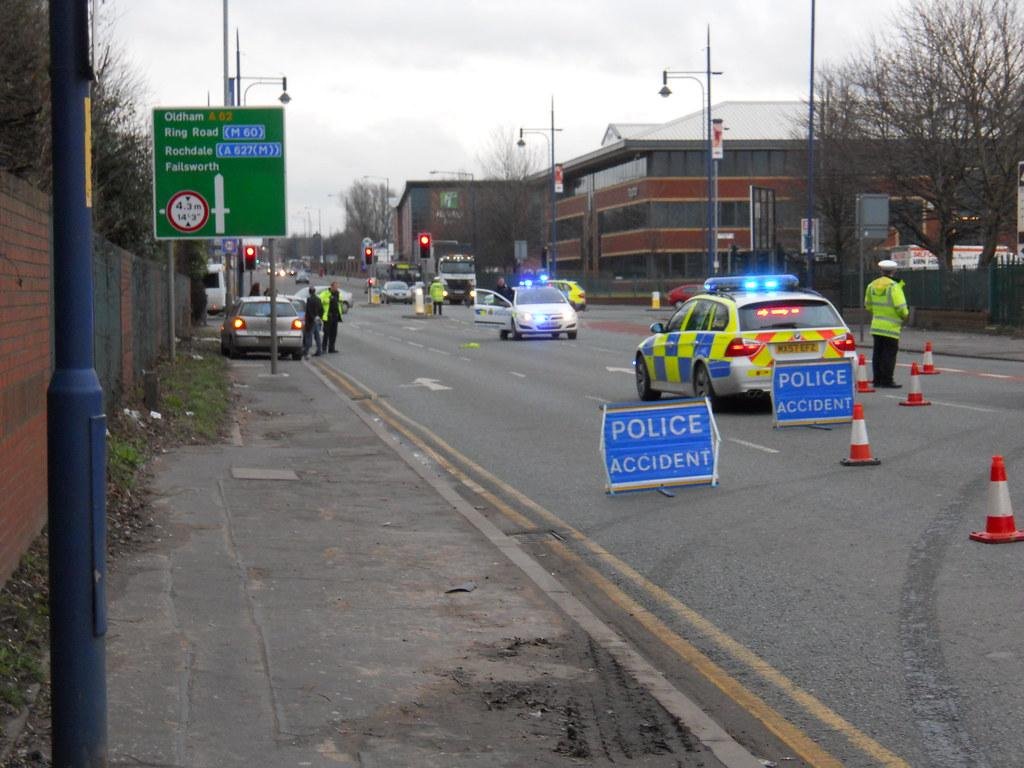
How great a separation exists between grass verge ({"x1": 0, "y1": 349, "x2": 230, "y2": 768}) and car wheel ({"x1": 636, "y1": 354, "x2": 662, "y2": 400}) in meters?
5.83

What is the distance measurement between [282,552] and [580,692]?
371cm

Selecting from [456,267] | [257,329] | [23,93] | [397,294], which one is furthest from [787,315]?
[397,294]

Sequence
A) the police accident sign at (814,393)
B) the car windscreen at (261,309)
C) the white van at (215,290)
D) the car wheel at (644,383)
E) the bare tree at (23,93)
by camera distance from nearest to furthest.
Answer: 1. the bare tree at (23,93)
2. the police accident sign at (814,393)
3. the car wheel at (644,383)
4. the car windscreen at (261,309)
5. the white van at (215,290)

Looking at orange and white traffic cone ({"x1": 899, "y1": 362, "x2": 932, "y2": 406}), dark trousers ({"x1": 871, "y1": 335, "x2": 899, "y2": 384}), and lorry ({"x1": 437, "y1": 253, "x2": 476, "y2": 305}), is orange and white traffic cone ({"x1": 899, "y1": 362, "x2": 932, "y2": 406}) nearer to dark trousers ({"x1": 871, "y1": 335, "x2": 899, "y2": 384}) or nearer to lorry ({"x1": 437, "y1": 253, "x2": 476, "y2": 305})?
dark trousers ({"x1": 871, "y1": 335, "x2": 899, "y2": 384})

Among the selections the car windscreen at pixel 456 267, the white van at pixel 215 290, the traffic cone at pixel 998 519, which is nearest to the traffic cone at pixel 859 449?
the traffic cone at pixel 998 519

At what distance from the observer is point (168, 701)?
19.7 ft

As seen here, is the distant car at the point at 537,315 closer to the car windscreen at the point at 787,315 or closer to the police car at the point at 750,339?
the police car at the point at 750,339

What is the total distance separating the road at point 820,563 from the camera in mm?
6168

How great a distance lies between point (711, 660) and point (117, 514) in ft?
16.8

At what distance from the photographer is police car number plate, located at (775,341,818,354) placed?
18734 mm

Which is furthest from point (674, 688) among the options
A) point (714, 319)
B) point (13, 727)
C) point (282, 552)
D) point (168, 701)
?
point (714, 319)

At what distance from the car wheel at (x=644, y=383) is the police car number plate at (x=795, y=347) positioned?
2.66 meters

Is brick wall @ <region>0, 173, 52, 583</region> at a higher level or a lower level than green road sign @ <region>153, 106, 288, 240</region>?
lower

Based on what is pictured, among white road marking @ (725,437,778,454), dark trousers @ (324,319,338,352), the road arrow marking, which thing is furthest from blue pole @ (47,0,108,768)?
dark trousers @ (324,319,338,352)
